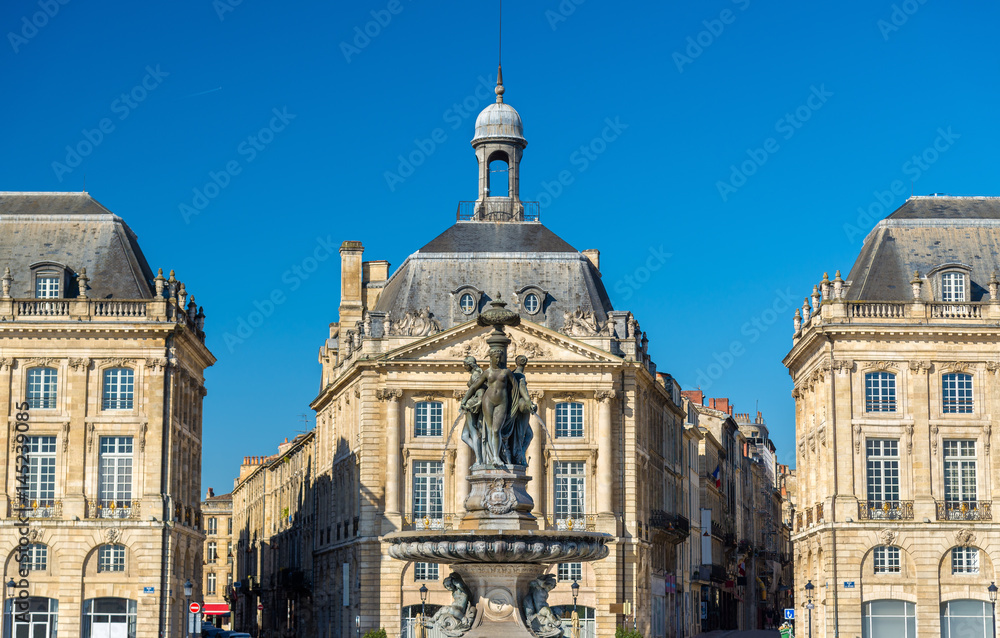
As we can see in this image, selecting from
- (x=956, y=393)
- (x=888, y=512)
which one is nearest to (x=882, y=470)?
(x=888, y=512)

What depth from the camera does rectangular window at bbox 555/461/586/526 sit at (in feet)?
237

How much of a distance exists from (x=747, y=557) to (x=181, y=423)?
242ft

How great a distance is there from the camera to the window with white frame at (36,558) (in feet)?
202

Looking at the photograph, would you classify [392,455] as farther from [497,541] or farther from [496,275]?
[497,541]

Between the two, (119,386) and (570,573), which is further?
(570,573)

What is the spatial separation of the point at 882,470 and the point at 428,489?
62.9 feet

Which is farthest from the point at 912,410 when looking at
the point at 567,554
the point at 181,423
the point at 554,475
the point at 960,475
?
the point at 567,554

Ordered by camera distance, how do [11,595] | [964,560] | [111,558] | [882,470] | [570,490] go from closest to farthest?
[11,595] → [111,558] → [964,560] → [882,470] → [570,490]

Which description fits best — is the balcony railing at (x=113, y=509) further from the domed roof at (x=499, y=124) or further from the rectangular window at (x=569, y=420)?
the domed roof at (x=499, y=124)

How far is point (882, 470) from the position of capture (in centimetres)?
6506

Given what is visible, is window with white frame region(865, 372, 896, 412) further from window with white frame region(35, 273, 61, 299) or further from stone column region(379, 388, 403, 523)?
window with white frame region(35, 273, 61, 299)

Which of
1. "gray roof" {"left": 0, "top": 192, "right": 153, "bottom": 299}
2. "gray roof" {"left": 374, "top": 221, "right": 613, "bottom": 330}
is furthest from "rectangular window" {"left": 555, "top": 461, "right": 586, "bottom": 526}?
"gray roof" {"left": 0, "top": 192, "right": 153, "bottom": 299}

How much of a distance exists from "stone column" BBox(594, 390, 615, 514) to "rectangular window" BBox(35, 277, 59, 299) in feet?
75.2

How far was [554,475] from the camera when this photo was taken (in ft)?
238
